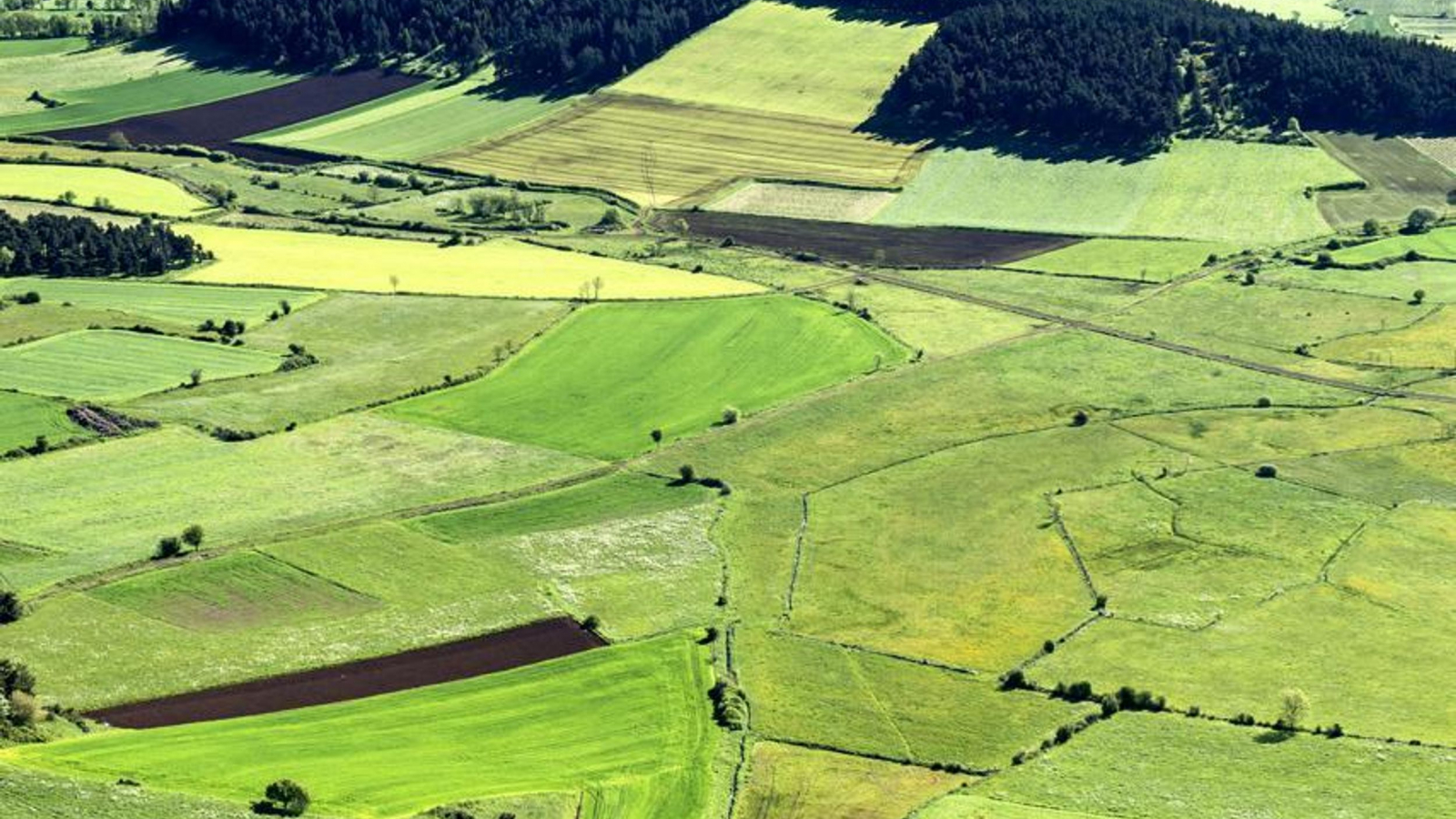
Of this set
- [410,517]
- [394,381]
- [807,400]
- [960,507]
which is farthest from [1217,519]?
[394,381]

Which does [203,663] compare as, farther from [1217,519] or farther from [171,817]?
[1217,519]

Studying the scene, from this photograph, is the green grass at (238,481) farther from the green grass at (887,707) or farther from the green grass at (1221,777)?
the green grass at (1221,777)

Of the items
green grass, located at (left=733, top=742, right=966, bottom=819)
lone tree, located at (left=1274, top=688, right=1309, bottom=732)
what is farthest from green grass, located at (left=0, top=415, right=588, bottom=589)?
lone tree, located at (left=1274, top=688, right=1309, bottom=732)

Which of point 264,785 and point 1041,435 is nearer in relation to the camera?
point 264,785

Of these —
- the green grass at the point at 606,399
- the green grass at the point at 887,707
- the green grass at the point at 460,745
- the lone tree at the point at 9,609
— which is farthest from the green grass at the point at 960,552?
the lone tree at the point at 9,609

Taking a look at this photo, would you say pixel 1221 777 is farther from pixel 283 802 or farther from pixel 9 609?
pixel 9 609

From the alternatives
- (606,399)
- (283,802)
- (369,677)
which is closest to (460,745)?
(369,677)
